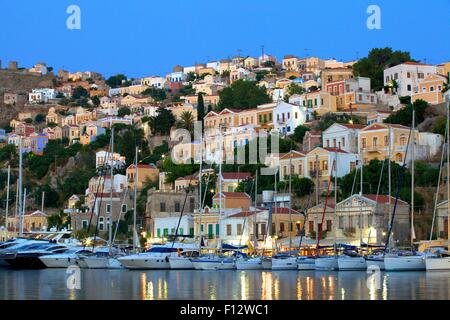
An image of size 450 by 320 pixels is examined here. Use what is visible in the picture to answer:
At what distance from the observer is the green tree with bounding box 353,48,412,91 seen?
109 m

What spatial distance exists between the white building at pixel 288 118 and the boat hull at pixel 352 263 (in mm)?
46598

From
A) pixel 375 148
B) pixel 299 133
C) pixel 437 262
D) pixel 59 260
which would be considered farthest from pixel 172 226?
pixel 437 262

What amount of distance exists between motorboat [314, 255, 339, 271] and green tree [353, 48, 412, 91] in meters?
58.8

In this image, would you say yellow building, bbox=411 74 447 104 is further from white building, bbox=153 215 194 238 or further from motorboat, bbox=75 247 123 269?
motorboat, bbox=75 247 123 269

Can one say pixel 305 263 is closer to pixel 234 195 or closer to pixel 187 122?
pixel 234 195

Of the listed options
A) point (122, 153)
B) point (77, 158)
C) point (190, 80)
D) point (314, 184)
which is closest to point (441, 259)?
point (314, 184)

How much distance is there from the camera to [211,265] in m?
54.7

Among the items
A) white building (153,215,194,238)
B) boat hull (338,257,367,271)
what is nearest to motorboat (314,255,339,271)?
boat hull (338,257,367,271)

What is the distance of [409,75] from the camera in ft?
335

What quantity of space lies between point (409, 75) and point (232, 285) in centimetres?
6592

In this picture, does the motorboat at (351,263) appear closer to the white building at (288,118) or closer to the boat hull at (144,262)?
the boat hull at (144,262)
